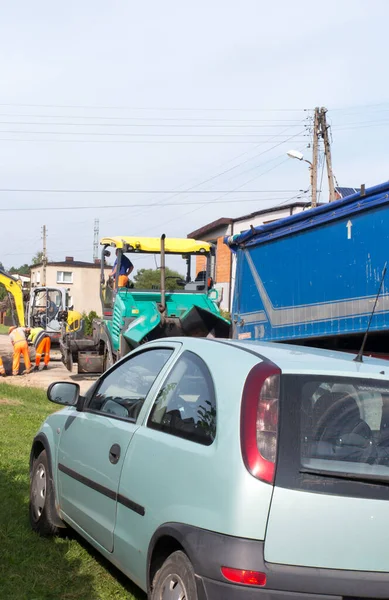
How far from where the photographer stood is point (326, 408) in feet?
11.1

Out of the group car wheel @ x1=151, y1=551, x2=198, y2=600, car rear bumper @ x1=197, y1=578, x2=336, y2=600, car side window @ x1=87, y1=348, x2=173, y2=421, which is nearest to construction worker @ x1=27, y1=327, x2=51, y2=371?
car side window @ x1=87, y1=348, x2=173, y2=421

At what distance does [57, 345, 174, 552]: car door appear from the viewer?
4.40 m

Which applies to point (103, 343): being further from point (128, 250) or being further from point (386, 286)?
point (386, 286)

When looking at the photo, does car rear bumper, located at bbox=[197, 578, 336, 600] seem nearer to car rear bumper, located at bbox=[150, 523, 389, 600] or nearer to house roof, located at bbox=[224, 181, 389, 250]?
car rear bumper, located at bbox=[150, 523, 389, 600]

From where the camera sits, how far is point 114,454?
14.4ft

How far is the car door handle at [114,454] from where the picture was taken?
4.36 m

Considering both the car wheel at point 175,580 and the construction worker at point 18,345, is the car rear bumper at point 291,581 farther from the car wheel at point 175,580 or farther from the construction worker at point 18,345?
the construction worker at point 18,345

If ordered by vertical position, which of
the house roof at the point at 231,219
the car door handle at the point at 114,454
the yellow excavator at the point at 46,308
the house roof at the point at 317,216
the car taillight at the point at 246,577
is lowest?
the car taillight at the point at 246,577

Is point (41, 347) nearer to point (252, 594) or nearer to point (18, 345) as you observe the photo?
point (18, 345)

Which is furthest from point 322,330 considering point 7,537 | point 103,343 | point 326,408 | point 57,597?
point 103,343

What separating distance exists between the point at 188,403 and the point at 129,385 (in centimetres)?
96

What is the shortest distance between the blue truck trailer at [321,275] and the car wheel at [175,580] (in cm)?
496

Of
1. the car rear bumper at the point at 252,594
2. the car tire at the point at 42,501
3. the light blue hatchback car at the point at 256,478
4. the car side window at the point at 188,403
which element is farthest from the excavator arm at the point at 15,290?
the car rear bumper at the point at 252,594

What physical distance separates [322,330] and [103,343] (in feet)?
29.7
